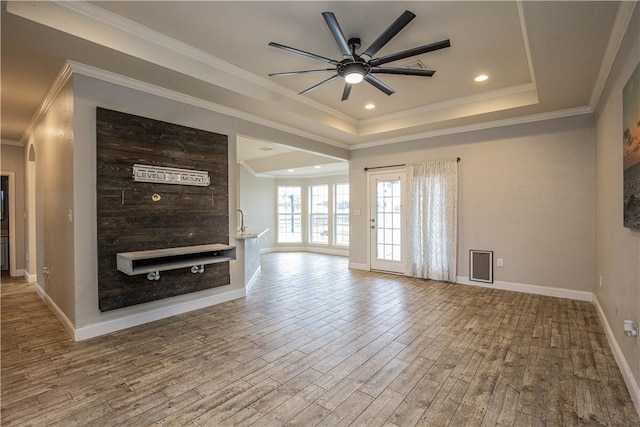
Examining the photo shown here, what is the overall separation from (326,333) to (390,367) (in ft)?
2.83

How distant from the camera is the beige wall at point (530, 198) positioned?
431 centimetres

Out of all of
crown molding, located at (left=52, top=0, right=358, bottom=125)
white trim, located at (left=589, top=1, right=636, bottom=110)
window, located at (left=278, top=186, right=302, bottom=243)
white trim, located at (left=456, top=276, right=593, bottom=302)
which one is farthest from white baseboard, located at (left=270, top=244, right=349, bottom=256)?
white trim, located at (left=589, top=1, right=636, bottom=110)

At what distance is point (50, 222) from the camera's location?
3.85m

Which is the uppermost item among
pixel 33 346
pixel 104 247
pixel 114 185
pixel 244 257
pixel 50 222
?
pixel 114 185

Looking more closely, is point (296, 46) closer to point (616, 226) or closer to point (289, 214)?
point (616, 226)

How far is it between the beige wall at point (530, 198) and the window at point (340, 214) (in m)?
4.03

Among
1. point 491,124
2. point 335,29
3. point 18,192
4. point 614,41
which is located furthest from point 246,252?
point 18,192

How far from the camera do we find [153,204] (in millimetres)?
3527

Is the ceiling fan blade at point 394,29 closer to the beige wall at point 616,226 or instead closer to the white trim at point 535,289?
the beige wall at point 616,226

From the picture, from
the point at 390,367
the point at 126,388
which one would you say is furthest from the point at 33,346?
the point at 390,367

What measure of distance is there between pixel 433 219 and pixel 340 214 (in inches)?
169

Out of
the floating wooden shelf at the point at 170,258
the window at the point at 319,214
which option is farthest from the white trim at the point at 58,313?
the window at the point at 319,214

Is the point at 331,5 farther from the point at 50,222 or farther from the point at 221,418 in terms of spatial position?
the point at 50,222

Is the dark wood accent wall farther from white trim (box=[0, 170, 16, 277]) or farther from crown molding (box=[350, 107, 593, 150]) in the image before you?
white trim (box=[0, 170, 16, 277])
